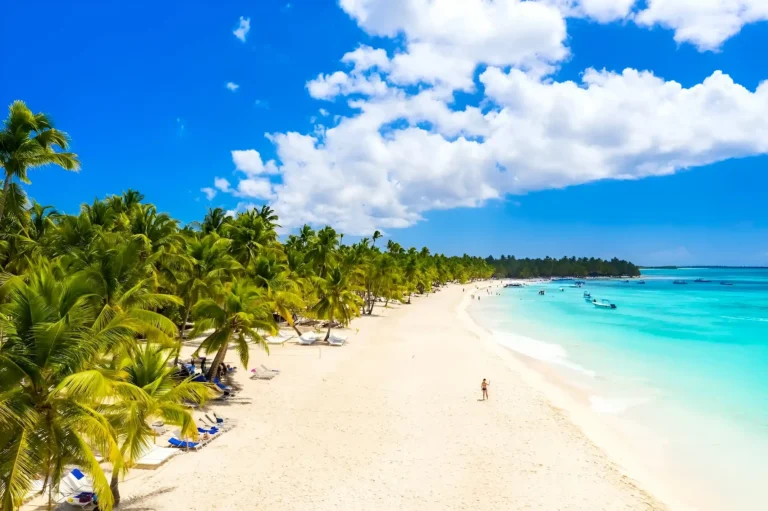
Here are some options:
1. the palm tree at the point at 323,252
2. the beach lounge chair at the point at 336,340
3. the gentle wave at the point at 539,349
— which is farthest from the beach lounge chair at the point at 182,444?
the palm tree at the point at 323,252

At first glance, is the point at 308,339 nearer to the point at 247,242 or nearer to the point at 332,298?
the point at 332,298

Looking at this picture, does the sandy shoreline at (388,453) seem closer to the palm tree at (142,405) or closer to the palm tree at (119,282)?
the palm tree at (142,405)

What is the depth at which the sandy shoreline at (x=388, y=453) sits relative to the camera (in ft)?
37.0

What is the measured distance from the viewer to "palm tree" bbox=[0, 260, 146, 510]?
682 centimetres

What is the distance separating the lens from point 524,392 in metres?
21.5

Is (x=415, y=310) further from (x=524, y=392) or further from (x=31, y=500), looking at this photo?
(x=31, y=500)

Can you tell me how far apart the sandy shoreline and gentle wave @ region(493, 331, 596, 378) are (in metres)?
7.37

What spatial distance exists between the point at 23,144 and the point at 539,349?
1331 inches

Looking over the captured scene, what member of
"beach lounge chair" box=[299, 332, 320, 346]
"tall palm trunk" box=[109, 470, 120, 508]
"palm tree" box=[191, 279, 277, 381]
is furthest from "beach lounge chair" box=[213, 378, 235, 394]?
"beach lounge chair" box=[299, 332, 320, 346]

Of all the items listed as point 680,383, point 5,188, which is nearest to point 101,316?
point 5,188

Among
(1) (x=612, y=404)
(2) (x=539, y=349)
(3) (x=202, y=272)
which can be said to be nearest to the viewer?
(1) (x=612, y=404)

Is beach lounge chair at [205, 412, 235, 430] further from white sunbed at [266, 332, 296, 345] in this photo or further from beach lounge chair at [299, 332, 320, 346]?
beach lounge chair at [299, 332, 320, 346]

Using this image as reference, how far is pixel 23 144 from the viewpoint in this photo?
15859 millimetres

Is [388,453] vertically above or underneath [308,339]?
underneath
